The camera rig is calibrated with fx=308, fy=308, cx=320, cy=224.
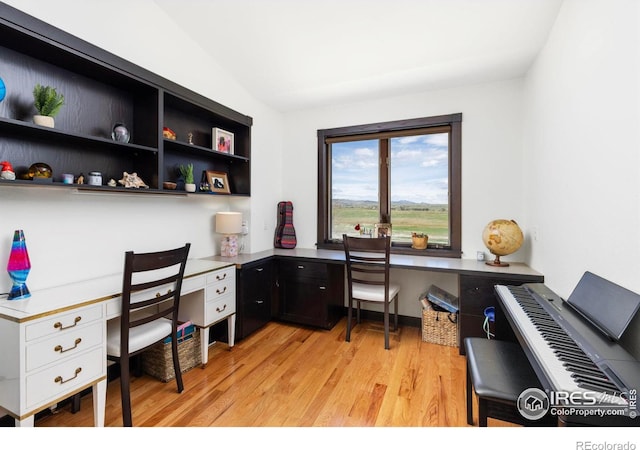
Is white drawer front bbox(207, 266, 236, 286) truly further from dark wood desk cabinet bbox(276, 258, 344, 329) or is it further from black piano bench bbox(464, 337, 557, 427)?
black piano bench bbox(464, 337, 557, 427)

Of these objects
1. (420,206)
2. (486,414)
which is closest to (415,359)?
(486,414)

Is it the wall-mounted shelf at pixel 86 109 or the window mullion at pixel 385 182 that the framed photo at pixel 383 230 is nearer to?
the window mullion at pixel 385 182

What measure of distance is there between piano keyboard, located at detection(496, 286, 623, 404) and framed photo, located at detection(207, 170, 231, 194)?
8.18 feet

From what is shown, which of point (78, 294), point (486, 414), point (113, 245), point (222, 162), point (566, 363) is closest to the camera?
point (566, 363)

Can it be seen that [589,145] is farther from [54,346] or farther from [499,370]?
[54,346]

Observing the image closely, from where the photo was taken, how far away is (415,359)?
98.8 inches

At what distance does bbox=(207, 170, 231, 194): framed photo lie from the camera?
290cm

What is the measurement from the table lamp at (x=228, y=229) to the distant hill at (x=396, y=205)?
4.18 feet

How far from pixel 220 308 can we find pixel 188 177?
1.11 m

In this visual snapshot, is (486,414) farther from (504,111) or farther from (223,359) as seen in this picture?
(504,111)

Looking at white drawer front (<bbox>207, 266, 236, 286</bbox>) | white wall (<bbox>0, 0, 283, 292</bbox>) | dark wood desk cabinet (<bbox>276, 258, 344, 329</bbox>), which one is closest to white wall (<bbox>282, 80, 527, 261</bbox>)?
dark wood desk cabinet (<bbox>276, 258, 344, 329</bbox>)

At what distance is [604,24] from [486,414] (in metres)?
1.80

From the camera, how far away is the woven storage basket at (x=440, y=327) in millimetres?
2736

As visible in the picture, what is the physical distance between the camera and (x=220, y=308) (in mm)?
2496
